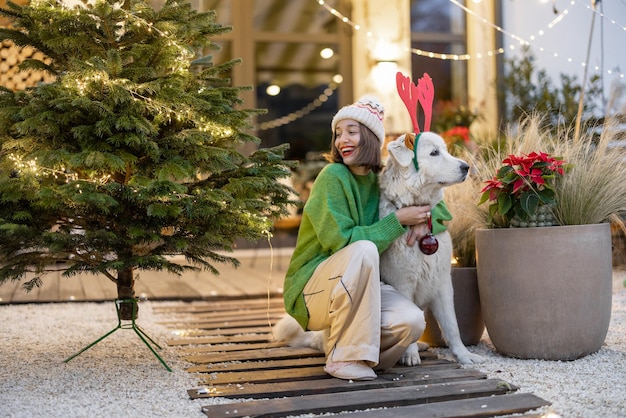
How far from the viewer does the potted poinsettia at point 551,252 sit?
2.85 m

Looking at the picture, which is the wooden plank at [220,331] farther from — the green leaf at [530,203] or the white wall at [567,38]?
the white wall at [567,38]

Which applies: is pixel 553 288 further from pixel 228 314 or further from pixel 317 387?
pixel 228 314

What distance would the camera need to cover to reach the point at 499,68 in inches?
297

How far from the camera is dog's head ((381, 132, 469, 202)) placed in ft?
8.96

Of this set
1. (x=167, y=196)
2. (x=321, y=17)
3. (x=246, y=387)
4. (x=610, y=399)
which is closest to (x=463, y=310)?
(x=610, y=399)

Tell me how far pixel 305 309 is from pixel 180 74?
1.07m

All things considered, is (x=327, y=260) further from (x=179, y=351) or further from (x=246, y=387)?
(x=179, y=351)

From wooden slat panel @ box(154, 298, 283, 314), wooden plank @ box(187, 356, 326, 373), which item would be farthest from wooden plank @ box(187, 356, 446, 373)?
wooden slat panel @ box(154, 298, 283, 314)

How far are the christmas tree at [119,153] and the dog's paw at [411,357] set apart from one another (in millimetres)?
756

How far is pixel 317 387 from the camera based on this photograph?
2.51 m

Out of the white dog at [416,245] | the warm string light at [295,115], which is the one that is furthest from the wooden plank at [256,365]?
the warm string light at [295,115]

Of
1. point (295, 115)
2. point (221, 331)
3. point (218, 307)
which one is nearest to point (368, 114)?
point (221, 331)

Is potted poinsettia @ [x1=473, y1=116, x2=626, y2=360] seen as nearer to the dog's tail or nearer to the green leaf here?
the green leaf

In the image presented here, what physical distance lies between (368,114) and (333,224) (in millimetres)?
458
